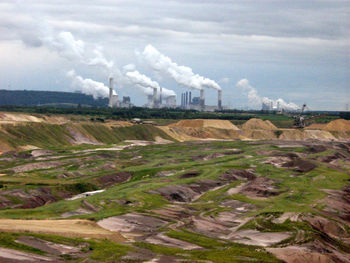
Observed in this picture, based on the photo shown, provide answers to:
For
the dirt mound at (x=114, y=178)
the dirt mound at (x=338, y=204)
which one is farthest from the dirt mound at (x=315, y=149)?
the dirt mound at (x=114, y=178)

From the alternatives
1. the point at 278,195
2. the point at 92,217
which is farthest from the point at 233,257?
the point at 278,195

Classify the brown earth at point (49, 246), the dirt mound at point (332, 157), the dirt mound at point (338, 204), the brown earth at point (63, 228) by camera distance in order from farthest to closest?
the dirt mound at point (332, 157) → the dirt mound at point (338, 204) → the brown earth at point (63, 228) → the brown earth at point (49, 246)

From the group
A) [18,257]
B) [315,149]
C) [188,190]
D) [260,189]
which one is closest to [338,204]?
[260,189]

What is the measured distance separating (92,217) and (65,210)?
8.53 m

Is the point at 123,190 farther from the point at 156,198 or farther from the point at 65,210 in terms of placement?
the point at 65,210

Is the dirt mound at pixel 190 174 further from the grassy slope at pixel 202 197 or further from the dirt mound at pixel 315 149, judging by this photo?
the dirt mound at pixel 315 149

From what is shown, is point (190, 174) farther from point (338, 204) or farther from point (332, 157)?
point (332, 157)

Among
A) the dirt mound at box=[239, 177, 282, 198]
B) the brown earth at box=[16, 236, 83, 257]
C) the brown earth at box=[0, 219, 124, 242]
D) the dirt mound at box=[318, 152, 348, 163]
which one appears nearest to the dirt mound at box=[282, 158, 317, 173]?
the dirt mound at box=[318, 152, 348, 163]

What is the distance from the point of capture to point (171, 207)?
9388cm

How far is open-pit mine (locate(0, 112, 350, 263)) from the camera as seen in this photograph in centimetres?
6294

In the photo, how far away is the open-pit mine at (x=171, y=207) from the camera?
6294 cm

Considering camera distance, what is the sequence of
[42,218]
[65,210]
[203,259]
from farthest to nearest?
[65,210], [42,218], [203,259]

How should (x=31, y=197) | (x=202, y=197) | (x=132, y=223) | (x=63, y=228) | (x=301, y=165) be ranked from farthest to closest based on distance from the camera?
1. (x=301, y=165)
2. (x=202, y=197)
3. (x=31, y=197)
4. (x=132, y=223)
5. (x=63, y=228)

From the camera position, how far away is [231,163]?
148 metres
